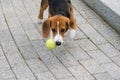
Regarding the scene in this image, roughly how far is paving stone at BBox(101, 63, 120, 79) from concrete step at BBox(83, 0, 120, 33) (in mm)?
1104

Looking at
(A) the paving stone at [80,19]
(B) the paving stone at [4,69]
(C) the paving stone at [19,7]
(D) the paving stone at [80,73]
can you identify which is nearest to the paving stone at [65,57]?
(D) the paving stone at [80,73]

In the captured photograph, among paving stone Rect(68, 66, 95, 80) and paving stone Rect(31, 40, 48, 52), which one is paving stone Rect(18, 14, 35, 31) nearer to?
paving stone Rect(31, 40, 48, 52)

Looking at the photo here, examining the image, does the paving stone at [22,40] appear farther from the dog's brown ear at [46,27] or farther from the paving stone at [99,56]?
the paving stone at [99,56]

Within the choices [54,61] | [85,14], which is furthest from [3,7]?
[54,61]

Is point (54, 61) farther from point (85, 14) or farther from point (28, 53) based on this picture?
point (85, 14)

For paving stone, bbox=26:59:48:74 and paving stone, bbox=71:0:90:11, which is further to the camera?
paving stone, bbox=71:0:90:11

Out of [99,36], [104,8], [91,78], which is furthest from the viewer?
[104,8]

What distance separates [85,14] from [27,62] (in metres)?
2.02

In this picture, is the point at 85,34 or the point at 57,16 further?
the point at 85,34

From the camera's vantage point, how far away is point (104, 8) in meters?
6.10

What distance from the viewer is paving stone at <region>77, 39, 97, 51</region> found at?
526cm

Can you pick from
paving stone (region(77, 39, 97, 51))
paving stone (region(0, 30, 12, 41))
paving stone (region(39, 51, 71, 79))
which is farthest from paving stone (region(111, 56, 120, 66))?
paving stone (region(0, 30, 12, 41))

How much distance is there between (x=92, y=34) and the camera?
567 centimetres

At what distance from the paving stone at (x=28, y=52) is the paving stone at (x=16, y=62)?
0.08 metres
